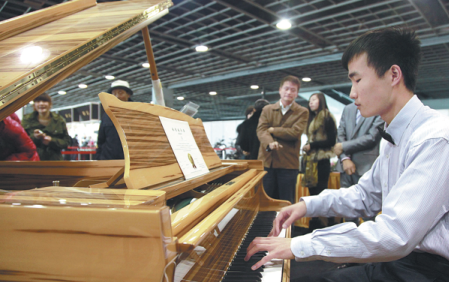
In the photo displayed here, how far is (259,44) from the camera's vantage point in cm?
745

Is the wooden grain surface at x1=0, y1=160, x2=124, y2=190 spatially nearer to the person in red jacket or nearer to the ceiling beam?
the person in red jacket

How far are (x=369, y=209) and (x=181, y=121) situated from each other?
3.59 feet

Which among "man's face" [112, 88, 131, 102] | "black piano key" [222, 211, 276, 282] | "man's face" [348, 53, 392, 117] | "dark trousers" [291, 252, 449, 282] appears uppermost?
"man's face" [112, 88, 131, 102]

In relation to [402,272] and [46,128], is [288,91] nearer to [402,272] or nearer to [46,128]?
[402,272]

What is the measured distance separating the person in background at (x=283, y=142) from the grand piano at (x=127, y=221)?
1794mm

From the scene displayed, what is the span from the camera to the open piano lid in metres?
0.95

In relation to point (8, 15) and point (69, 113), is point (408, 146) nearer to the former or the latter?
point (8, 15)

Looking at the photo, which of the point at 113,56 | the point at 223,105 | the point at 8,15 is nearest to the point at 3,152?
the point at 8,15

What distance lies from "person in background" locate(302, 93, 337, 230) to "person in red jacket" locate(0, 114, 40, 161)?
9.73 feet

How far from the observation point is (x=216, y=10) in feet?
18.1

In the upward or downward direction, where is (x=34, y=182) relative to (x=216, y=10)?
downward

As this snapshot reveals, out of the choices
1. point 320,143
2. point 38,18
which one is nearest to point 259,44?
point 320,143

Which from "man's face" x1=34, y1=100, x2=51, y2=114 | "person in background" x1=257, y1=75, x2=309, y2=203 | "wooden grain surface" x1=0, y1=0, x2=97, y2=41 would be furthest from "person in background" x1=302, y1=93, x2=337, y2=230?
"man's face" x1=34, y1=100, x2=51, y2=114

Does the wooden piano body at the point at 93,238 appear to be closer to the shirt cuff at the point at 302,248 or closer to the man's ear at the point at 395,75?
the shirt cuff at the point at 302,248
